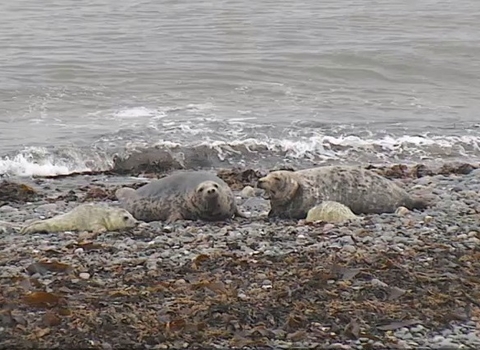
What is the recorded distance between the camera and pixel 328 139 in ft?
39.5

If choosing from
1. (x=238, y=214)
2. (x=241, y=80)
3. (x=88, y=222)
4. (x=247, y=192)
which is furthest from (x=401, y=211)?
(x=241, y=80)

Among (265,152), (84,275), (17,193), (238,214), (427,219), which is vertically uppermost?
(84,275)

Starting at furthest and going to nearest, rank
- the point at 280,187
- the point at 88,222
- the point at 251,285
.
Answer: the point at 280,187 → the point at 88,222 → the point at 251,285

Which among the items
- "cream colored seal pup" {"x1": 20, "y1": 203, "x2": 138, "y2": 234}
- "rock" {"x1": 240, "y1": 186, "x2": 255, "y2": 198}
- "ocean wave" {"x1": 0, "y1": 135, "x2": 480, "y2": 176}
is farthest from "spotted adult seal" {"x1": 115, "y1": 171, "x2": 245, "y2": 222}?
"ocean wave" {"x1": 0, "y1": 135, "x2": 480, "y2": 176}

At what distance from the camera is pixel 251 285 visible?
5094mm

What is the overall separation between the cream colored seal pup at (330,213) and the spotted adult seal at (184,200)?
25.1 inches

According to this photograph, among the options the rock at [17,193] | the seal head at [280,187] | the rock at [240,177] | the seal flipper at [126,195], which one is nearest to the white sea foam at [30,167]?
the rock at [17,193]

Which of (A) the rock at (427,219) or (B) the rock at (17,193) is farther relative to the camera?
(B) the rock at (17,193)

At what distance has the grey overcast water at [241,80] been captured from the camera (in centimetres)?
1189

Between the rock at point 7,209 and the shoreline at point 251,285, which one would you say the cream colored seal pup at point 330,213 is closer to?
the shoreline at point 251,285

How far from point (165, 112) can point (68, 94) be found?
88.0 inches

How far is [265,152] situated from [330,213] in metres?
4.72

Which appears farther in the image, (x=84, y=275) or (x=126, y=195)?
(x=126, y=195)

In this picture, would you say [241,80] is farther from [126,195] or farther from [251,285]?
[251,285]
